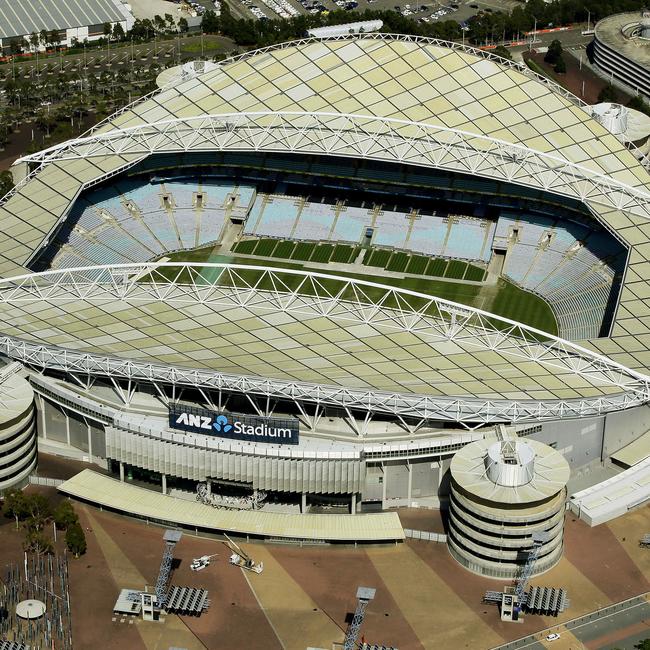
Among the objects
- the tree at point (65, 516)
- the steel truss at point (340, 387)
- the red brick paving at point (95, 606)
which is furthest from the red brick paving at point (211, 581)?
the steel truss at point (340, 387)

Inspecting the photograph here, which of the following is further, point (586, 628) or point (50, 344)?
point (50, 344)

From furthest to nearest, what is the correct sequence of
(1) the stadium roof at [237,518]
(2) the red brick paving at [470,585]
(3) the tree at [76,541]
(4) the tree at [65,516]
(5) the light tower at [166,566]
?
(4) the tree at [65,516] → (1) the stadium roof at [237,518] → (3) the tree at [76,541] → (5) the light tower at [166,566] → (2) the red brick paving at [470,585]

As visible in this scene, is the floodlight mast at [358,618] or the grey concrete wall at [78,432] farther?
the grey concrete wall at [78,432]

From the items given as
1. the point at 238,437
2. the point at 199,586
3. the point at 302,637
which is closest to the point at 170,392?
the point at 238,437

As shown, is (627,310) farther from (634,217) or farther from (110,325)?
(110,325)

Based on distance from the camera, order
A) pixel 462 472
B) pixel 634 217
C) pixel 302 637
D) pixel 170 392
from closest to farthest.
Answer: pixel 302 637 → pixel 462 472 → pixel 170 392 → pixel 634 217

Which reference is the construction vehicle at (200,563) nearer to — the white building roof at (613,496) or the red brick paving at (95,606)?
the red brick paving at (95,606)

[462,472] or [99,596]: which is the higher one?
[462,472]
